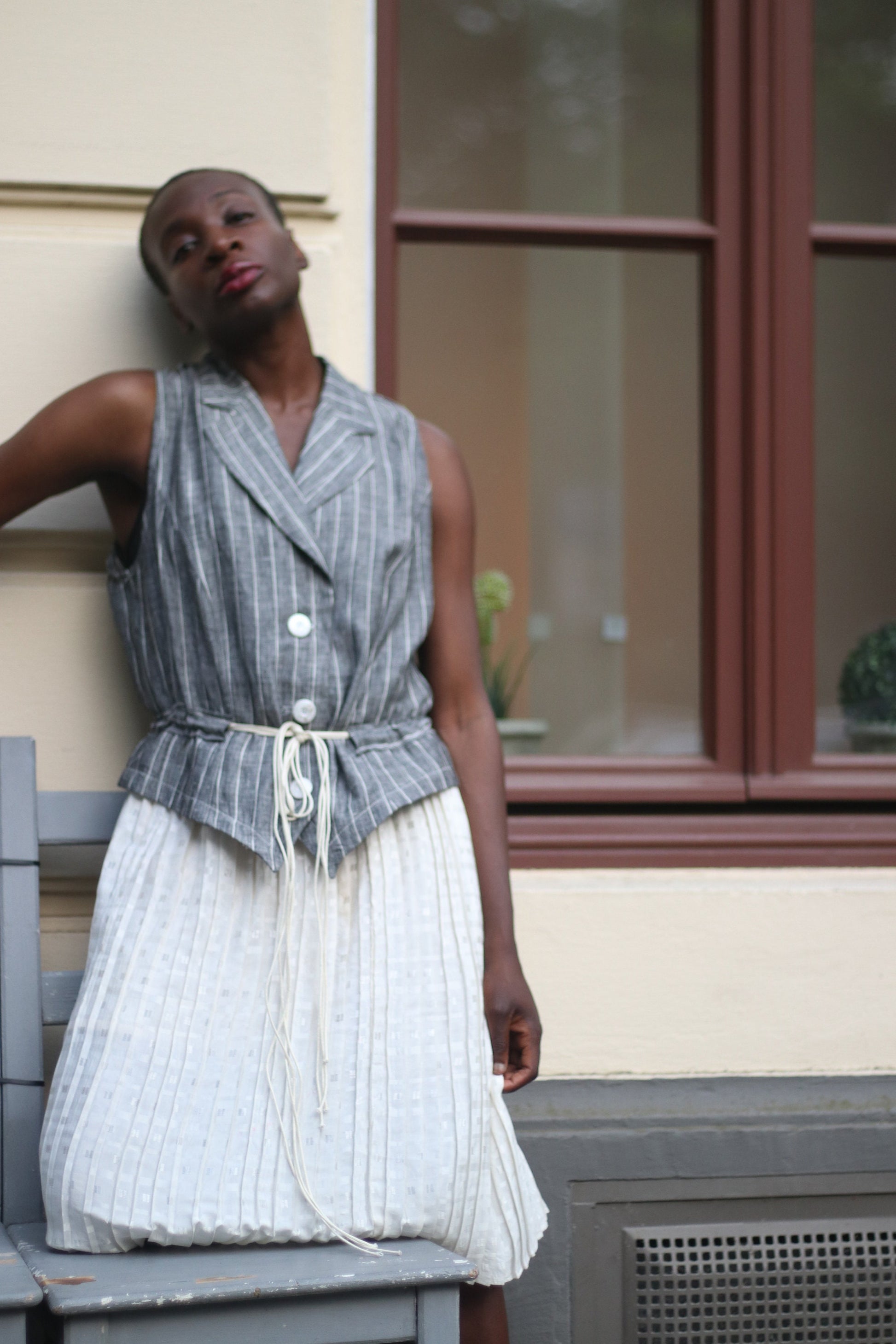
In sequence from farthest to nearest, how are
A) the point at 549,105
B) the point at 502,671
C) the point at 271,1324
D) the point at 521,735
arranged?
the point at 549,105
the point at 502,671
the point at 521,735
the point at 271,1324

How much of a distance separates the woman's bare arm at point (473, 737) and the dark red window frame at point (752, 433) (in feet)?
1.72

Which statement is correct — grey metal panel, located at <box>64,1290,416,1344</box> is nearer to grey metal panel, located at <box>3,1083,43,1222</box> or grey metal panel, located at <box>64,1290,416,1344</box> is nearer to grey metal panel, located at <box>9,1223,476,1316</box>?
grey metal panel, located at <box>9,1223,476,1316</box>

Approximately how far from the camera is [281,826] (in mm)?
1853

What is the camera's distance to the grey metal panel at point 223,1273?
1.52 metres

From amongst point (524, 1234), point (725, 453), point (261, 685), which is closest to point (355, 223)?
point (725, 453)

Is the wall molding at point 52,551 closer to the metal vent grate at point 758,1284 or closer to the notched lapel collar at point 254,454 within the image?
the notched lapel collar at point 254,454

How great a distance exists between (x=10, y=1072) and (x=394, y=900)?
651 millimetres

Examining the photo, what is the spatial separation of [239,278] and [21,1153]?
134 centimetres

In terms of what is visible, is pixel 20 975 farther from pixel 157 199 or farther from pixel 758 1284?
pixel 758 1284

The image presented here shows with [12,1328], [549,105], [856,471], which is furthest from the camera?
[549,105]

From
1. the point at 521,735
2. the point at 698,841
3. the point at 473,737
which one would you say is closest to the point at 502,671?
the point at 521,735

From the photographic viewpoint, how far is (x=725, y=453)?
2.71 m

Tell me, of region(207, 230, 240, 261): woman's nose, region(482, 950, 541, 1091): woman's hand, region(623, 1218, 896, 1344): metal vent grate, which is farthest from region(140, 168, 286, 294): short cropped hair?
region(623, 1218, 896, 1344): metal vent grate

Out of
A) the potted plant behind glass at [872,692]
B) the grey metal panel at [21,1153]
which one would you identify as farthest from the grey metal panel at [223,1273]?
the potted plant behind glass at [872,692]
